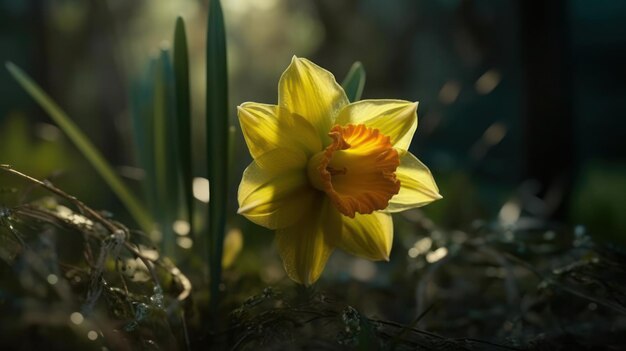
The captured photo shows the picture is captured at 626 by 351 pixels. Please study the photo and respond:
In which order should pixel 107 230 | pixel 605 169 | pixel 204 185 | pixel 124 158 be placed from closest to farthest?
pixel 107 230
pixel 204 185
pixel 605 169
pixel 124 158

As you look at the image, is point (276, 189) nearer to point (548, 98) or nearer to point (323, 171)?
point (323, 171)

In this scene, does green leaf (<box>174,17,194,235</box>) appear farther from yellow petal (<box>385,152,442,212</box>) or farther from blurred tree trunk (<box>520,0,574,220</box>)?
blurred tree trunk (<box>520,0,574,220</box>)

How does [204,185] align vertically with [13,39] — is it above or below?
below

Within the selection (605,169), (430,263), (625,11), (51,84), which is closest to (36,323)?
(430,263)

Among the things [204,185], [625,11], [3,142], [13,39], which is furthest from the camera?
[13,39]

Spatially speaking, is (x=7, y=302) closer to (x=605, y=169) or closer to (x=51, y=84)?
(x=605, y=169)

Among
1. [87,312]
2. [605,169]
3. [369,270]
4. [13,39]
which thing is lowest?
[605,169]
